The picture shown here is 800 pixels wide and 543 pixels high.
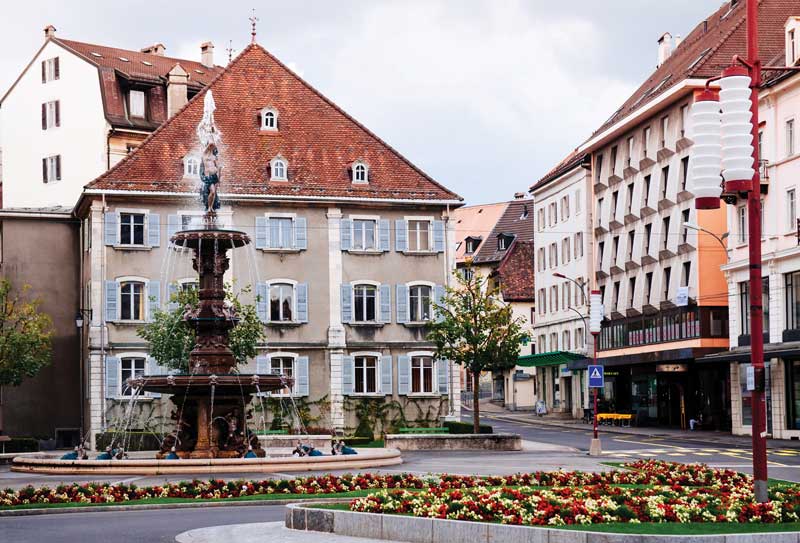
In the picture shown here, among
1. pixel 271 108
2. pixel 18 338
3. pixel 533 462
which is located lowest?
pixel 533 462

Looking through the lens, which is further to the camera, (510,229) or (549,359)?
(510,229)

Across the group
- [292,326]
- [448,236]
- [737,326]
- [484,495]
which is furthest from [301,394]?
[484,495]

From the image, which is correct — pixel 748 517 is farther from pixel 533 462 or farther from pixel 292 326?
pixel 292 326

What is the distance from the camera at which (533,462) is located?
38.1 meters

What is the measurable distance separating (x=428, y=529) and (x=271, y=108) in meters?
48.9

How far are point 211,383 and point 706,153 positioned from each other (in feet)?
62.0

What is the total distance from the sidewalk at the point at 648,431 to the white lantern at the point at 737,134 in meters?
32.8

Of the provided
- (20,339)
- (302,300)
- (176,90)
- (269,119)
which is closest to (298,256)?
(302,300)

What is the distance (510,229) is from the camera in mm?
114375

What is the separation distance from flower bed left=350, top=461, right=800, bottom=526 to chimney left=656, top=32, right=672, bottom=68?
→ 214 feet

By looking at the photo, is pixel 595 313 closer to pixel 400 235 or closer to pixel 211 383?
pixel 400 235

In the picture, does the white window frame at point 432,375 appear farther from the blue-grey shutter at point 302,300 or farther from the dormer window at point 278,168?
the dormer window at point 278,168

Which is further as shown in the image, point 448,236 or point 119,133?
point 119,133

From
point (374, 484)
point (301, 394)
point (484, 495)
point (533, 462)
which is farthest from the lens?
point (301, 394)
